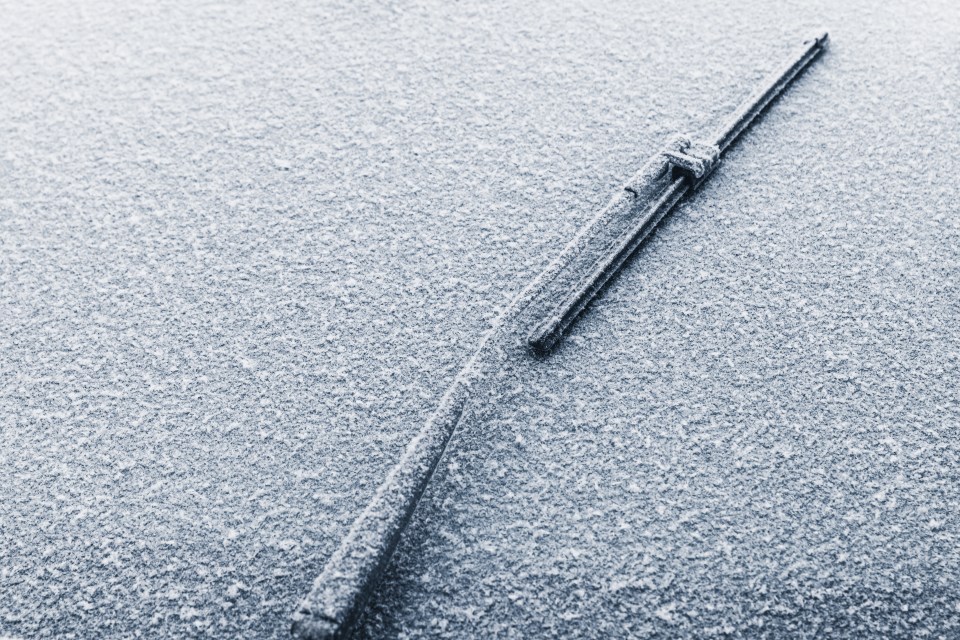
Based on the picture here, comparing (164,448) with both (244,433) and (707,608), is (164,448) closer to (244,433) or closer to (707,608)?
(244,433)

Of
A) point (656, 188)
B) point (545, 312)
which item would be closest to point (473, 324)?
point (545, 312)

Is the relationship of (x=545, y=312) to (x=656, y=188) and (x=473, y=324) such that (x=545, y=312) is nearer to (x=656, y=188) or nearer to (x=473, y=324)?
(x=473, y=324)

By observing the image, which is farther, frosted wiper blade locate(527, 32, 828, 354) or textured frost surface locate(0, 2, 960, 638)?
frosted wiper blade locate(527, 32, 828, 354)

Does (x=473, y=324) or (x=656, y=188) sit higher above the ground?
(x=656, y=188)
